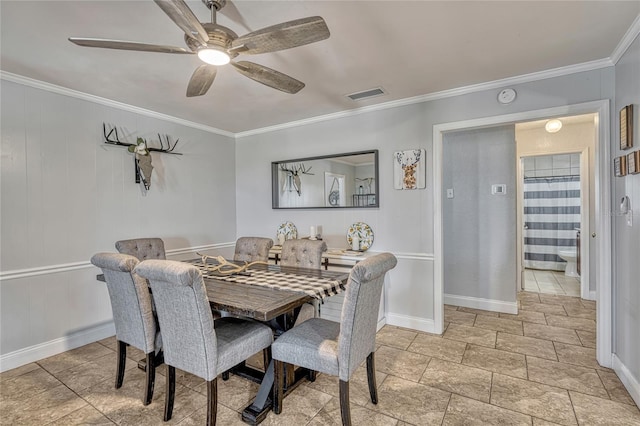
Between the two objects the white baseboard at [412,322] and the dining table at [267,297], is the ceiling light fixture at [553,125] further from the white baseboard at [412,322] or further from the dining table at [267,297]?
the dining table at [267,297]

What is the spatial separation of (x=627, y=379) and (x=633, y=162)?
1.49 meters

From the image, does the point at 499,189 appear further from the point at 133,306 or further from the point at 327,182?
the point at 133,306

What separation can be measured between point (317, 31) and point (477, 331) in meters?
3.22

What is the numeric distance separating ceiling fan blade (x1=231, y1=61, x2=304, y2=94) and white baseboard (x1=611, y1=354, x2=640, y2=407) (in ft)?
9.70

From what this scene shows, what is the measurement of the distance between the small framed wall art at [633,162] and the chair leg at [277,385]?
2.49m

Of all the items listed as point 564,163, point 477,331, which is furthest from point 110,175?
point 564,163

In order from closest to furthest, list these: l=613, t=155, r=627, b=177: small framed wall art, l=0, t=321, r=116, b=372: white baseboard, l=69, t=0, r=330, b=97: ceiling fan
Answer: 1. l=69, t=0, r=330, b=97: ceiling fan
2. l=613, t=155, r=627, b=177: small framed wall art
3. l=0, t=321, r=116, b=372: white baseboard

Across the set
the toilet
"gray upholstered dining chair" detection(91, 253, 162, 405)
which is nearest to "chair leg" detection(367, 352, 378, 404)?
"gray upholstered dining chair" detection(91, 253, 162, 405)

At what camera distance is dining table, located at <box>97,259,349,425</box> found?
6.03ft

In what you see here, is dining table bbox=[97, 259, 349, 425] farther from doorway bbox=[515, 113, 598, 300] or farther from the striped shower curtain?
the striped shower curtain

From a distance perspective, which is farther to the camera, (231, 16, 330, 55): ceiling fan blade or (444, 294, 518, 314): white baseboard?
(444, 294, 518, 314): white baseboard

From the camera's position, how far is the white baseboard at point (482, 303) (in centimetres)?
386

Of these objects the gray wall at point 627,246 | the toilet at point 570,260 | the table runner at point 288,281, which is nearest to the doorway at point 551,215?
the toilet at point 570,260

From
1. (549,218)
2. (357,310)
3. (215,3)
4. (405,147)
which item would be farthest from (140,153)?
(549,218)
